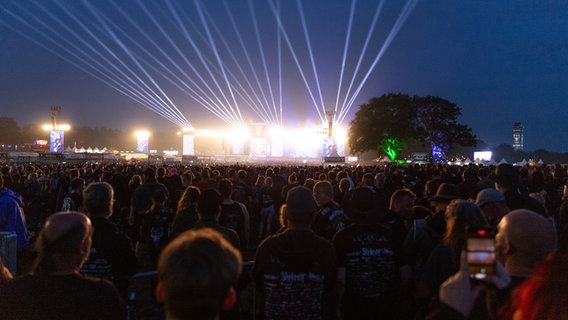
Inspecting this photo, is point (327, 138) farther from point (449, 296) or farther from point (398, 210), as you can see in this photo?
point (449, 296)

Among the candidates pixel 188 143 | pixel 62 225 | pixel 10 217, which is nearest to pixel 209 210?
pixel 62 225

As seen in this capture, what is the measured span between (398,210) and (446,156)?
180 ft

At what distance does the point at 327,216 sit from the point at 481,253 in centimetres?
420

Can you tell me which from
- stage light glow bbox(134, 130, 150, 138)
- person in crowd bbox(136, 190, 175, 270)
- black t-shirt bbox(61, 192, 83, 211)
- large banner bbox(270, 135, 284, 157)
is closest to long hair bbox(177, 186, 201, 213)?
person in crowd bbox(136, 190, 175, 270)

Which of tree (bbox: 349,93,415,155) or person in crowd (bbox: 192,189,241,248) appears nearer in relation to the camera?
person in crowd (bbox: 192,189,241,248)

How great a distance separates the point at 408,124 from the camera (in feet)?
184

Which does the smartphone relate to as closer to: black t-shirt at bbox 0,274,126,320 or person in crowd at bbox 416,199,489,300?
person in crowd at bbox 416,199,489,300

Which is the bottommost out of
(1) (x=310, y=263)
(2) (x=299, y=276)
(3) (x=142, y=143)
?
(2) (x=299, y=276)

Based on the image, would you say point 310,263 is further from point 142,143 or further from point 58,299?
point 142,143

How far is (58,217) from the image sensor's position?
2.81 m

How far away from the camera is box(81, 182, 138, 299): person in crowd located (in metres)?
4.00

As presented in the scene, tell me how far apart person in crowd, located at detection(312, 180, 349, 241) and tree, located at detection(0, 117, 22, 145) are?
122590 mm

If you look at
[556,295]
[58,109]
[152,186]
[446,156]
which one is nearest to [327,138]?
[446,156]

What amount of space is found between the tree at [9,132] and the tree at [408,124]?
9231 centimetres
